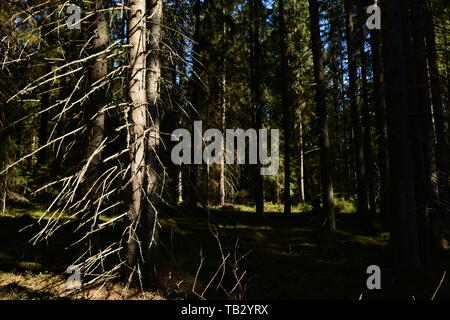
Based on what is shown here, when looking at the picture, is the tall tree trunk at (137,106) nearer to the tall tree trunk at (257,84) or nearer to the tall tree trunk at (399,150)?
the tall tree trunk at (399,150)

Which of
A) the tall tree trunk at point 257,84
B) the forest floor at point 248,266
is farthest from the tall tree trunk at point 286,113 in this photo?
the forest floor at point 248,266

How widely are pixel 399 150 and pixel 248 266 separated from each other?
4.71m

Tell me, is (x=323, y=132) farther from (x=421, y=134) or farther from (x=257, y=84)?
(x=257, y=84)

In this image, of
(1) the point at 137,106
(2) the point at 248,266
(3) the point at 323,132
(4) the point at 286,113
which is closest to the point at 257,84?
Answer: (4) the point at 286,113

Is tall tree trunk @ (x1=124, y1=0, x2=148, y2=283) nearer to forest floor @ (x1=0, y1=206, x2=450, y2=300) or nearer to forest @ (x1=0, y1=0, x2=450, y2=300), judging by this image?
forest @ (x1=0, y1=0, x2=450, y2=300)

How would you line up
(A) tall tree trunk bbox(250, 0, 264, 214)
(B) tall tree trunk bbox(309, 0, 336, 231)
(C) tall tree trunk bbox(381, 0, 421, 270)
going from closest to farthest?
(C) tall tree trunk bbox(381, 0, 421, 270)
(B) tall tree trunk bbox(309, 0, 336, 231)
(A) tall tree trunk bbox(250, 0, 264, 214)

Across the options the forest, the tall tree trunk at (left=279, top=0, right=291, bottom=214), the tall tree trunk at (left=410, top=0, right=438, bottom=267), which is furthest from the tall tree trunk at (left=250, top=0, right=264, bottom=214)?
the tall tree trunk at (left=410, top=0, right=438, bottom=267)

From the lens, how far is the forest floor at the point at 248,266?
6234mm

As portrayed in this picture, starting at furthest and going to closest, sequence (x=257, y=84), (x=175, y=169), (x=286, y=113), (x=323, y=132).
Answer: (x=257, y=84) → (x=286, y=113) → (x=323, y=132) → (x=175, y=169)

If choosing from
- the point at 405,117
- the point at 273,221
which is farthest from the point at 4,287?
the point at 273,221

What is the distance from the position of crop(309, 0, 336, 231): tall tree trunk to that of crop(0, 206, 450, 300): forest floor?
1.03 meters

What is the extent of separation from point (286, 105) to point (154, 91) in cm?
1245

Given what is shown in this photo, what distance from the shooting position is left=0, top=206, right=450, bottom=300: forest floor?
6.23 m

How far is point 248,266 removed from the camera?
8.93 meters
